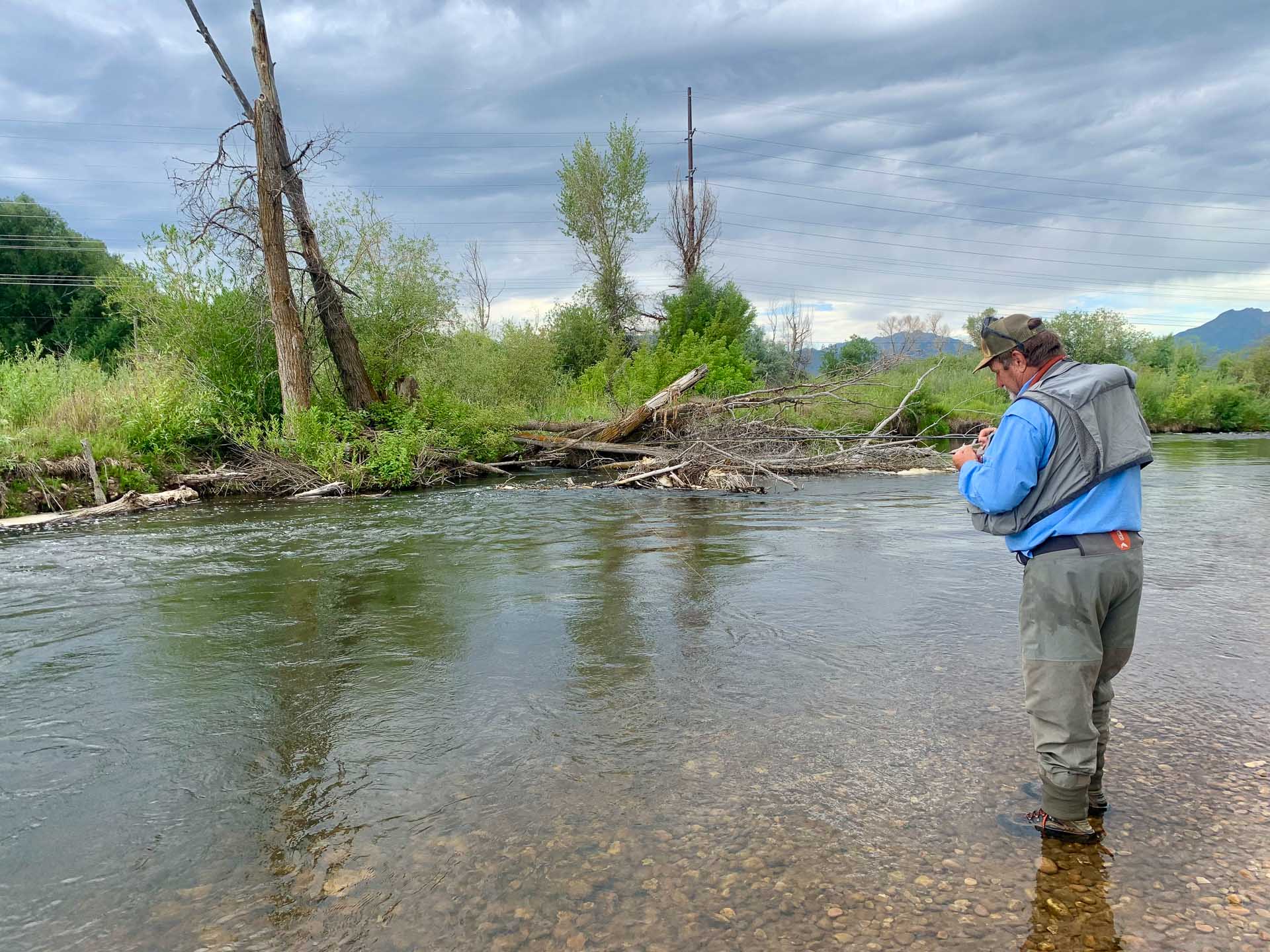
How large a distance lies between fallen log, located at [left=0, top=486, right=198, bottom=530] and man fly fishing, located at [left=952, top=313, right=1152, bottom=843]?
45.6 feet

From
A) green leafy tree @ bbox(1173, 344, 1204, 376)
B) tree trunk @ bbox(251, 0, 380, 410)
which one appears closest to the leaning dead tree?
tree trunk @ bbox(251, 0, 380, 410)

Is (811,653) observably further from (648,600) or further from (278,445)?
(278,445)

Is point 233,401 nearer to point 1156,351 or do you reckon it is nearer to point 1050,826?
point 1050,826

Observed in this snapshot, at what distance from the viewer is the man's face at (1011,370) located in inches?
138

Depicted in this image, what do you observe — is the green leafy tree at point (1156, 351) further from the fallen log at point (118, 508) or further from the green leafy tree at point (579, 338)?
the fallen log at point (118, 508)

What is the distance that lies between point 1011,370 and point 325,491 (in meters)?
15.1

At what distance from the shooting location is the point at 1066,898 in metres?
2.98

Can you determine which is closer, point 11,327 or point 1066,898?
point 1066,898

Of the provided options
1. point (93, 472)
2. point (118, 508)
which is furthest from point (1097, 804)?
point (93, 472)

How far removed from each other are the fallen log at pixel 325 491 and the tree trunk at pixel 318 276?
2.99 meters

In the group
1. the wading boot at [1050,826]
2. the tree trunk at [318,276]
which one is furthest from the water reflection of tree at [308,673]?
the tree trunk at [318,276]

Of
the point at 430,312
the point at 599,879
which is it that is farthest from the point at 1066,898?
the point at 430,312

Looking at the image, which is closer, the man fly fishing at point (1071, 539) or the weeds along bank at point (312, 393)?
the man fly fishing at point (1071, 539)

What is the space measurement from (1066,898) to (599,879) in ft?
5.57
